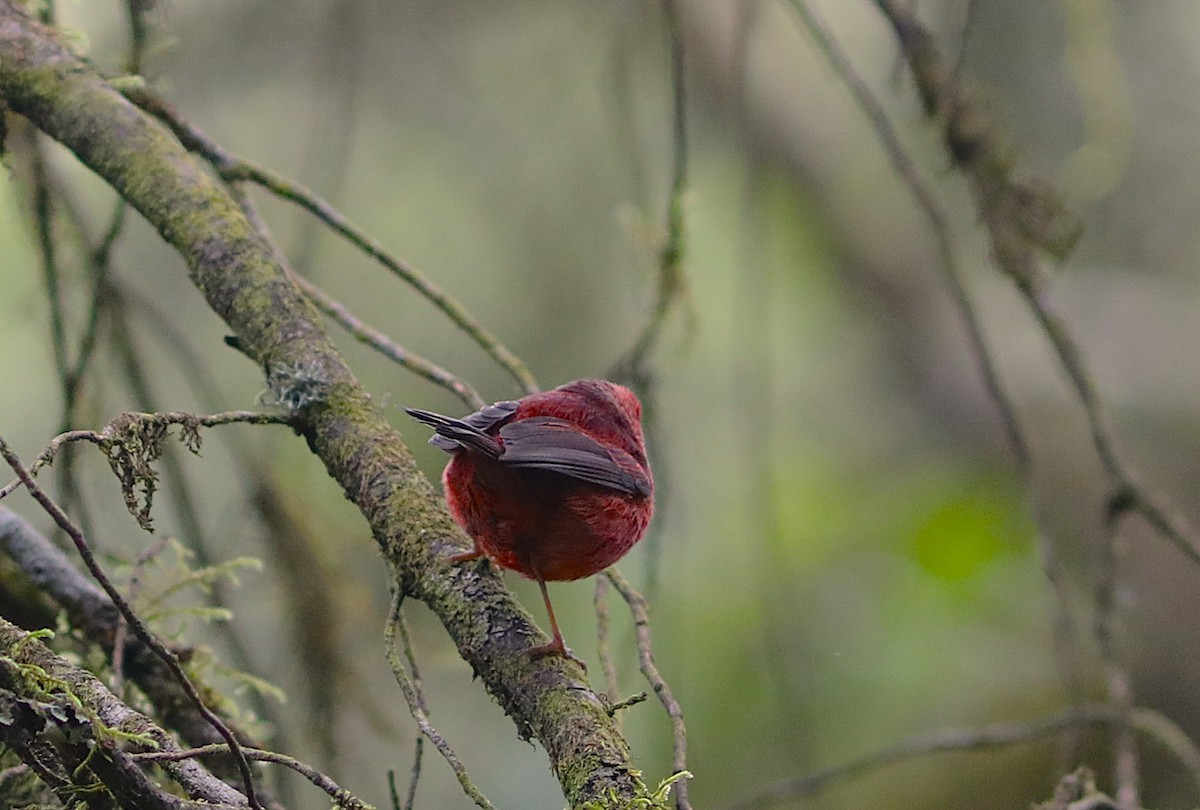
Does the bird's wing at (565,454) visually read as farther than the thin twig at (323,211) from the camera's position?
No

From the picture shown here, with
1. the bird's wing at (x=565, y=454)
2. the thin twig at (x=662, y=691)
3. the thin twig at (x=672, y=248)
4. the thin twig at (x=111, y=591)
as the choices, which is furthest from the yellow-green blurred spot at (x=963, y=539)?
the thin twig at (x=111, y=591)

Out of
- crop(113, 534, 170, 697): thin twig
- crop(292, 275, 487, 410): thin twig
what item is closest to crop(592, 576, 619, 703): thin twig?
crop(292, 275, 487, 410): thin twig

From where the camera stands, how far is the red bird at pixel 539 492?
2402 millimetres

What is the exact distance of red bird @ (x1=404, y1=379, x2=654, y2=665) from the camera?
2.40m

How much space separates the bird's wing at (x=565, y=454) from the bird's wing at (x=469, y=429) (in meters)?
0.03

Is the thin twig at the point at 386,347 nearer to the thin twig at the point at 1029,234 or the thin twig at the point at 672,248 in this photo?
the thin twig at the point at 672,248

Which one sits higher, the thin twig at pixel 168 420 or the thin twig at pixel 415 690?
the thin twig at pixel 168 420

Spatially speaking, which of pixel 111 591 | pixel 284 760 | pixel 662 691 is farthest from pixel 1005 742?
pixel 111 591

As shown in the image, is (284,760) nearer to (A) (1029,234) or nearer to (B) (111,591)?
(B) (111,591)

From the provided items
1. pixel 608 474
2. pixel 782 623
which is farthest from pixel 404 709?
pixel 608 474

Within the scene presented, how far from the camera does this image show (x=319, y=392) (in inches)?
87.0

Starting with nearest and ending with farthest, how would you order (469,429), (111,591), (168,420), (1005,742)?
(111,591) < (168,420) < (469,429) < (1005,742)

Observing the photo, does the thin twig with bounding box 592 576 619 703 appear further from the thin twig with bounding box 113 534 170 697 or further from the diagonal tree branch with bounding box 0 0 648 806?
the thin twig with bounding box 113 534 170 697

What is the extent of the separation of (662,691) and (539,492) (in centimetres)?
76
